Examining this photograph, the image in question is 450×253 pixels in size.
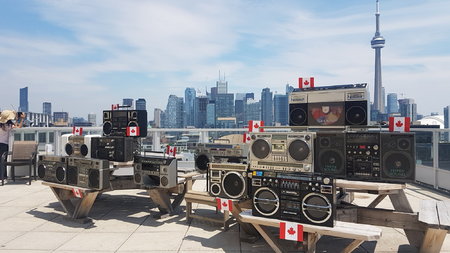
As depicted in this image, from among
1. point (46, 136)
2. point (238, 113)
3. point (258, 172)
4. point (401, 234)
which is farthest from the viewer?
point (238, 113)

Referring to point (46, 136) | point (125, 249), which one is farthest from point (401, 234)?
point (46, 136)

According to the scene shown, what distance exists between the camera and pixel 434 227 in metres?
3.22

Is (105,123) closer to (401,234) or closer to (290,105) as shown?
(290,105)

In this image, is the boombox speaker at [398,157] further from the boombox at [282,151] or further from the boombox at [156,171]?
the boombox at [156,171]

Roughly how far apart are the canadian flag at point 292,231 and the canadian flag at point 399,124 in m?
1.67

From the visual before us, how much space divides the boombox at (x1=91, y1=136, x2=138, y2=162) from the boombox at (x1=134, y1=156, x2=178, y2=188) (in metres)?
0.48

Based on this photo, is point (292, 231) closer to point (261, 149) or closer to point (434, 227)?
point (261, 149)

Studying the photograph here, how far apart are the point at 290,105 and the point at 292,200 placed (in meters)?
1.75

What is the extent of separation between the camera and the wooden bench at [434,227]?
10.5ft

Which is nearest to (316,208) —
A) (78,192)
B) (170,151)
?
(170,151)

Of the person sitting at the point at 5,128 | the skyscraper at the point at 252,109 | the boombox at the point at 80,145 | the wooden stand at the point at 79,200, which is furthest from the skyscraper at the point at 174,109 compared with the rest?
the wooden stand at the point at 79,200

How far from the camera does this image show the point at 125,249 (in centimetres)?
393

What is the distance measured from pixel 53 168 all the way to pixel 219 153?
2715 mm

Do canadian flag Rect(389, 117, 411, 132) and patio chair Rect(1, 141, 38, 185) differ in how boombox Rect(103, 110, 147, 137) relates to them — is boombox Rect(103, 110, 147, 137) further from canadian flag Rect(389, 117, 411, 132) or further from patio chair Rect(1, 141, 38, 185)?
canadian flag Rect(389, 117, 411, 132)
